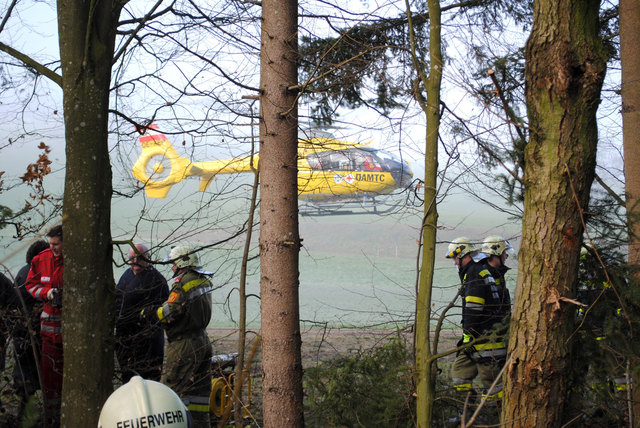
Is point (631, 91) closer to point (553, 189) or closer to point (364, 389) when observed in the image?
point (553, 189)

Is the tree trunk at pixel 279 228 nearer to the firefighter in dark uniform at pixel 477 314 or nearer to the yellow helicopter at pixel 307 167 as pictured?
the yellow helicopter at pixel 307 167

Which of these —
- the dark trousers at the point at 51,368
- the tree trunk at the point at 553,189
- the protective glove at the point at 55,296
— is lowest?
the dark trousers at the point at 51,368

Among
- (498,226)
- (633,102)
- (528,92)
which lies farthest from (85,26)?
(633,102)

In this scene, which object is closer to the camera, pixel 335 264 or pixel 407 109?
pixel 407 109

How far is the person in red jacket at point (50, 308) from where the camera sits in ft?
16.1

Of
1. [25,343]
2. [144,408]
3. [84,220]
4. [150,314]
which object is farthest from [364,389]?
[25,343]

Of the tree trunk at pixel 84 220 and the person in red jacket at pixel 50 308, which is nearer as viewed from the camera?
the tree trunk at pixel 84 220

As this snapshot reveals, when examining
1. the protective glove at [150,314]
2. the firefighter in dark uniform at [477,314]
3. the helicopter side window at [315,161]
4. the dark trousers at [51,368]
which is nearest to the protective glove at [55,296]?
the dark trousers at [51,368]

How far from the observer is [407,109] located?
3848 mm

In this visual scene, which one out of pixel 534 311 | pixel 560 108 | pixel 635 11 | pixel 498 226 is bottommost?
pixel 534 311

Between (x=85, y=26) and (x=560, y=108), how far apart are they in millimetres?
2922

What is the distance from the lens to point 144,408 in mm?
2059

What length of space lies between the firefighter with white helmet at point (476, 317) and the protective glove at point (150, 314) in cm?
260

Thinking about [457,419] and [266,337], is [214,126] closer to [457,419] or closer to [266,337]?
[266,337]
